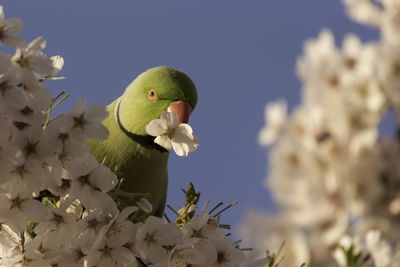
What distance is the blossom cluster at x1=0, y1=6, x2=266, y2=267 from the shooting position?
784mm

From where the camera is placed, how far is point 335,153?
17.5 ft

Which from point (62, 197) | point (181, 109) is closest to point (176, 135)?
point (62, 197)

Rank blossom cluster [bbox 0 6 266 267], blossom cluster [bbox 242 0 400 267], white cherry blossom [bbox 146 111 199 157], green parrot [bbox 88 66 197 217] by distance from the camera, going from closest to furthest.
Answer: blossom cluster [bbox 0 6 266 267]
white cherry blossom [bbox 146 111 199 157]
green parrot [bbox 88 66 197 217]
blossom cluster [bbox 242 0 400 267]

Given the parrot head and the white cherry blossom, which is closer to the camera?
the white cherry blossom

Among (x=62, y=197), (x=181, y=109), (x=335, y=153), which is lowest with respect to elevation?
(x=62, y=197)

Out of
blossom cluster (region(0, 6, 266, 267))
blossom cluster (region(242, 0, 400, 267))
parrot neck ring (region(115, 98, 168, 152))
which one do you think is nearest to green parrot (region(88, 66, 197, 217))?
parrot neck ring (region(115, 98, 168, 152))

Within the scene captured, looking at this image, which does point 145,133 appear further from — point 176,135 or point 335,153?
point 335,153

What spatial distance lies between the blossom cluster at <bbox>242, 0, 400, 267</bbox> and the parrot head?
3462 millimetres

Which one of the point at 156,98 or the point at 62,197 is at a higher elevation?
the point at 156,98

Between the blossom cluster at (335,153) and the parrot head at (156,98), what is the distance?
3.46m

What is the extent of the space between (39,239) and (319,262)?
4.66 meters

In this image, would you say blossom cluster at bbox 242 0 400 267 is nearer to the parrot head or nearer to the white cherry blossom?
the parrot head

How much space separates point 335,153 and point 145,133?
13.5 ft

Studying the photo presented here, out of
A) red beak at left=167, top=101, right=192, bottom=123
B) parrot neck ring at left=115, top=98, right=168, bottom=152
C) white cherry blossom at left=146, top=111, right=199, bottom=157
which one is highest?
red beak at left=167, top=101, right=192, bottom=123
